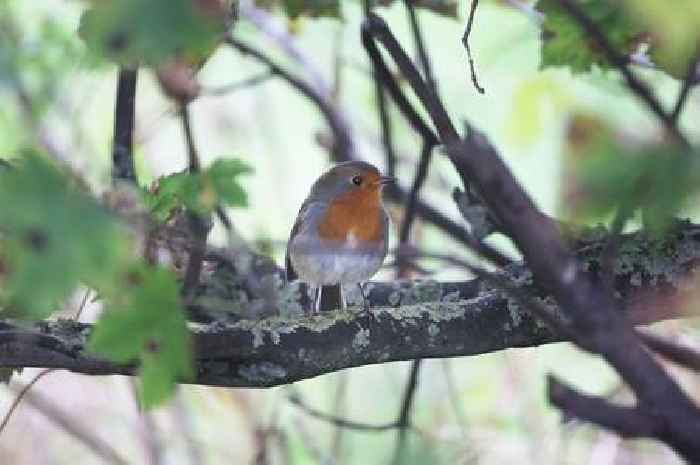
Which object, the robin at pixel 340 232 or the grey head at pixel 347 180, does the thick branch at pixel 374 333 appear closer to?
the robin at pixel 340 232

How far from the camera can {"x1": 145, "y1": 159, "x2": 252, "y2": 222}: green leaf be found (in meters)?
2.24

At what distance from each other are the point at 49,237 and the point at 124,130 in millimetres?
1783

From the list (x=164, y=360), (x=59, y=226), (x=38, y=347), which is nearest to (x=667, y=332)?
(x=38, y=347)

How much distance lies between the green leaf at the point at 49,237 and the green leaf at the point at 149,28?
5.3 inches

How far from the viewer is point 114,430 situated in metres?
5.34

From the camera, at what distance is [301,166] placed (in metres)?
6.36

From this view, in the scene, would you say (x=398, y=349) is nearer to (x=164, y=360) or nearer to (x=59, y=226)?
(x=164, y=360)

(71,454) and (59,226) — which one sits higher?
(71,454)

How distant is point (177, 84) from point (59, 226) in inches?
78.9

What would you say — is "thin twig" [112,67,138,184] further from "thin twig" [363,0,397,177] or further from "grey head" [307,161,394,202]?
"grey head" [307,161,394,202]

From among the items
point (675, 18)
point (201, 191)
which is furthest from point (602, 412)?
point (201, 191)

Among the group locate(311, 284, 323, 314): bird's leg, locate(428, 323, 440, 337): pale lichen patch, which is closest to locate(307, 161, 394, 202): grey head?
locate(311, 284, 323, 314): bird's leg

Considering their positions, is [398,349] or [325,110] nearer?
[398,349]

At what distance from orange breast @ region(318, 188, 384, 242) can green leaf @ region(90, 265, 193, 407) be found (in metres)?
1.81
